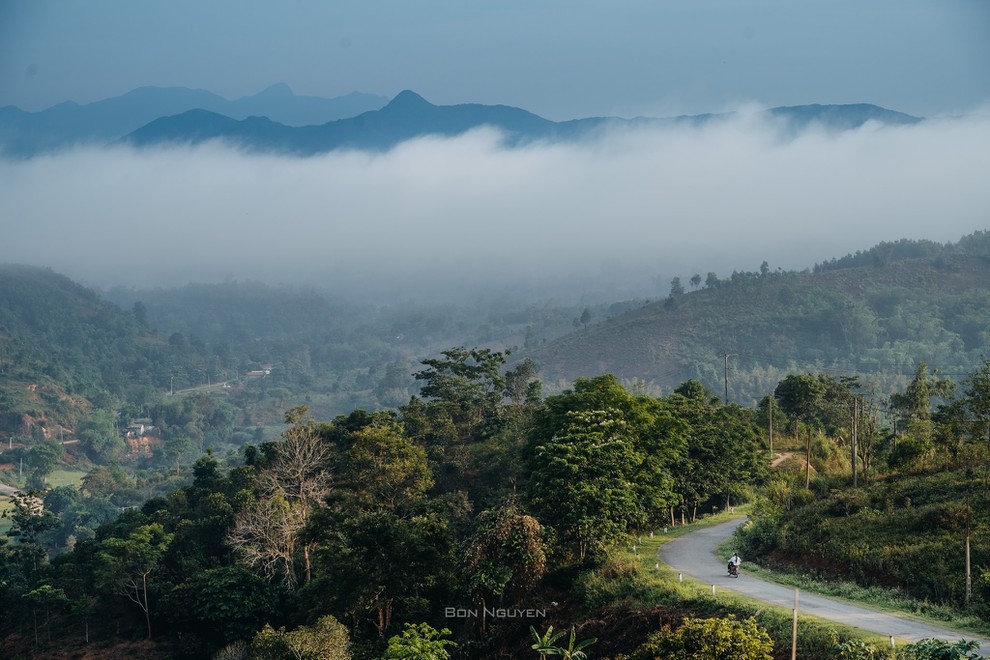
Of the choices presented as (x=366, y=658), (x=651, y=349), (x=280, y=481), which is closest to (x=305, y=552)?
(x=280, y=481)

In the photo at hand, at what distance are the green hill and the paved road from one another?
136 meters

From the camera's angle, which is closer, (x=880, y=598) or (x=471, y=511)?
(x=880, y=598)

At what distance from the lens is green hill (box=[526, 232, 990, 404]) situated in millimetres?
177250

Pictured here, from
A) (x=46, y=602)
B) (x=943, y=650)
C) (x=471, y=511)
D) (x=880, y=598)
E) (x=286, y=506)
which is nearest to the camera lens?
(x=943, y=650)

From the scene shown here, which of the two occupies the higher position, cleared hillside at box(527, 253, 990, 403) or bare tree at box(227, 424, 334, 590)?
bare tree at box(227, 424, 334, 590)

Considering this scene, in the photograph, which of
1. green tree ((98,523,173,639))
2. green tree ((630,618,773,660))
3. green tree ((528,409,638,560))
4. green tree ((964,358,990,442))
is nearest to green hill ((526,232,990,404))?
green tree ((98,523,173,639))

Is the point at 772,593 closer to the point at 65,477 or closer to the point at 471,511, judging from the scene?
the point at 471,511

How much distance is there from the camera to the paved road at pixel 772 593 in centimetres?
2298

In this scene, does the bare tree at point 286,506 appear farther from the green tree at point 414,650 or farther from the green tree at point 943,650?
the green tree at point 943,650

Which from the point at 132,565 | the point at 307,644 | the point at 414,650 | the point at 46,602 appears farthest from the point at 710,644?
the point at 46,602

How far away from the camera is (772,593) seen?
2725 centimetres

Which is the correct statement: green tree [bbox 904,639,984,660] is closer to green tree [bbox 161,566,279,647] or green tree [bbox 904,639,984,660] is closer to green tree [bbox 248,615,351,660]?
green tree [bbox 248,615,351,660]

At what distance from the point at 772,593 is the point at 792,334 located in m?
168

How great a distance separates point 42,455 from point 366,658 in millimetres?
117821
